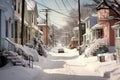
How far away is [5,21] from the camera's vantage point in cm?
2905

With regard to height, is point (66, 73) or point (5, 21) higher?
point (5, 21)

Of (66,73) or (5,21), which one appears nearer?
(66,73)

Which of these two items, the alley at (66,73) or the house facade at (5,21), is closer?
the alley at (66,73)

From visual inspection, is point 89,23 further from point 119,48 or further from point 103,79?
point 103,79

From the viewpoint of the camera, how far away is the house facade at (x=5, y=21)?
85.5 feet

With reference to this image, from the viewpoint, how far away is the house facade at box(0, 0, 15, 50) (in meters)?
26.1

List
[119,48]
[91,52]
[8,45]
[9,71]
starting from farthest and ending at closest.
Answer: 1. [91,52]
2. [119,48]
3. [8,45]
4. [9,71]

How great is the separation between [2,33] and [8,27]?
4.93 m

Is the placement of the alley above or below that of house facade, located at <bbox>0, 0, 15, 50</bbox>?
below

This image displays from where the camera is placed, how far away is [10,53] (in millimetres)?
25500

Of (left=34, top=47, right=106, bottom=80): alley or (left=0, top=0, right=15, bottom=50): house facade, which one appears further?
(left=0, top=0, right=15, bottom=50): house facade

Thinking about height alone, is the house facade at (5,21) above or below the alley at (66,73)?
above

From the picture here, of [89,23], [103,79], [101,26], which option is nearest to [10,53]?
[103,79]

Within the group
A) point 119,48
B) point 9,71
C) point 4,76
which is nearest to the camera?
point 4,76
